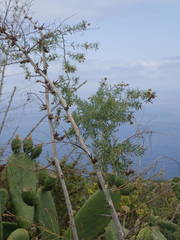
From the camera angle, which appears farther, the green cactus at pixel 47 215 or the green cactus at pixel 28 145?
the green cactus at pixel 47 215

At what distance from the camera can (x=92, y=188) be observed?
4.00 metres

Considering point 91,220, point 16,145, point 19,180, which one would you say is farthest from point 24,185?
point 91,220

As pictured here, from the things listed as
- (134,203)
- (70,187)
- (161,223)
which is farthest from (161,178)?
(161,223)

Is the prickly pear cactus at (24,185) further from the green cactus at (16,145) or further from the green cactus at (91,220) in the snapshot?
the green cactus at (91,220)

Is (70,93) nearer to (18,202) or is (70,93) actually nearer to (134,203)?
(134,203)

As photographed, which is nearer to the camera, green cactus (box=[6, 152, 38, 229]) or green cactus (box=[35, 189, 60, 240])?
green cactus (box=[6, 152, 38, 229])

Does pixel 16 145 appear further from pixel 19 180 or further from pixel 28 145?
pixel 19 180

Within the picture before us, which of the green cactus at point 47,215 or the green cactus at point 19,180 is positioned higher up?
the green cactus at point 19,180

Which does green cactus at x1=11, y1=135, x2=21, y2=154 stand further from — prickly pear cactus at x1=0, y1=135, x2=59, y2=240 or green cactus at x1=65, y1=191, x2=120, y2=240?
green cactus at x1=65, y1=191, x2=120, y2=240

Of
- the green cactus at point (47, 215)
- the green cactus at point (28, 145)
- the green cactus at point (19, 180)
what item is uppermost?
the green cactus at point (28, 145)

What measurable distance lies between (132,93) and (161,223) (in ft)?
13.6

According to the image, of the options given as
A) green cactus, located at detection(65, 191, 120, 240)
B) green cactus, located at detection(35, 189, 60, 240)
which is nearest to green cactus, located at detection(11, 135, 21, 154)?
green cactus, located at detection(35, 189, 60, 240)

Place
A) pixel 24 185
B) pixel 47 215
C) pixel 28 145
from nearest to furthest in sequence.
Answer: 1. pixel 28 145
2. pixel 24 185
3. pixel 47 215

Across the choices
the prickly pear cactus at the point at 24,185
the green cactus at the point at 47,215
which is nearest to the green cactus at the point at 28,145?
the prickly pear cactus at the point at 24,185
